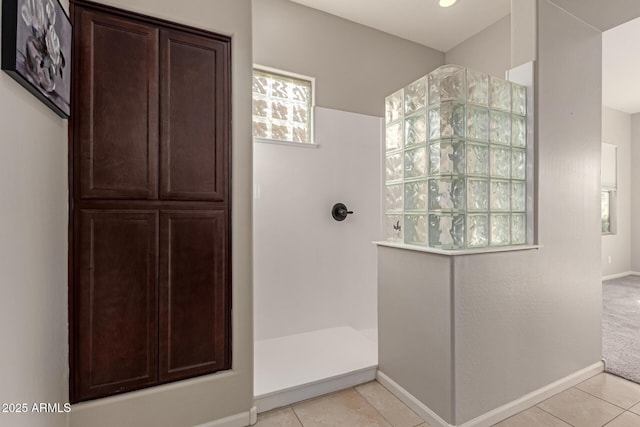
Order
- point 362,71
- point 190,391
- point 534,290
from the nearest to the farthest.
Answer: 1. point 190,391
2. point 534,290
3. point 362,71

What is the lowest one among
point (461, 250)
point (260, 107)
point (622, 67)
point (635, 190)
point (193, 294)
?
point (193, 294)

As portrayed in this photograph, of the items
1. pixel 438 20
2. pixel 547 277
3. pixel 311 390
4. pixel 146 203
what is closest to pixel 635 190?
pixel 438 20

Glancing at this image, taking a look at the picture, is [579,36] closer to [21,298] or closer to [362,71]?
[362,71]

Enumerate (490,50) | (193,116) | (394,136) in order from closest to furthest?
(193,116), (394,136), (490,50)

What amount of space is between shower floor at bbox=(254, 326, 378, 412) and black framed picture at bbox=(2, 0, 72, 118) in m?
1.72

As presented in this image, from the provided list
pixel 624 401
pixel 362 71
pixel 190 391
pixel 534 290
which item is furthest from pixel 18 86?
pixel 624 401

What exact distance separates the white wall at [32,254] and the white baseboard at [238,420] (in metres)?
0.64

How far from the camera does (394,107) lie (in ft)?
6.75

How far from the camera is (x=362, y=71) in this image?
10.4 feet

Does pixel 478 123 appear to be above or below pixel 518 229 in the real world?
above

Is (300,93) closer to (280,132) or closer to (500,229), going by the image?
(280,132)

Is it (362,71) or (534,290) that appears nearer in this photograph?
(534,290)

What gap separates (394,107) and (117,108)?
1.54 metres

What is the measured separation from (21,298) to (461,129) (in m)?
1.91
